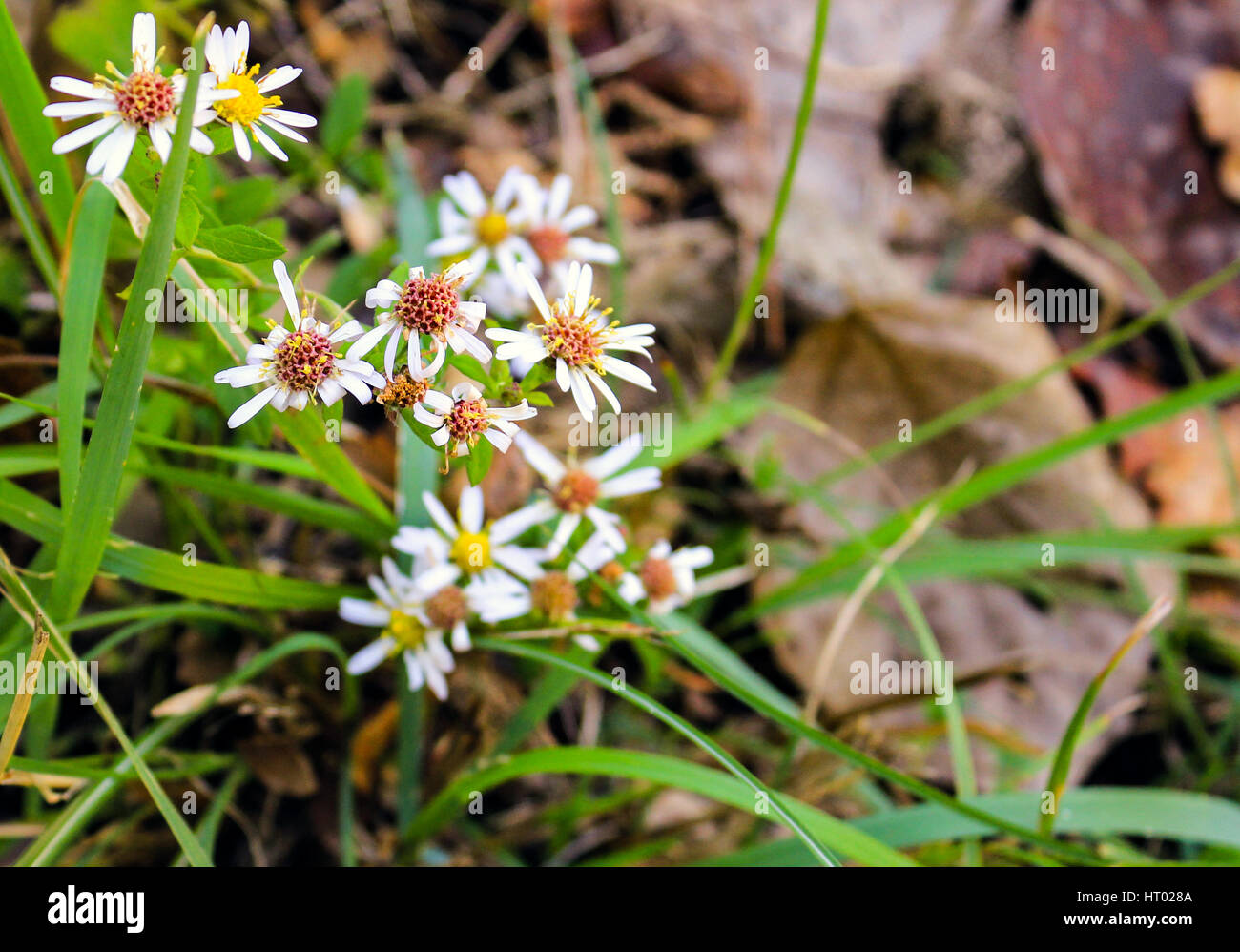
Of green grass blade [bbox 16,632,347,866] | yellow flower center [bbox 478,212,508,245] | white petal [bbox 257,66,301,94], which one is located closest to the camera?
white petal [bbox 257,66,301,94]

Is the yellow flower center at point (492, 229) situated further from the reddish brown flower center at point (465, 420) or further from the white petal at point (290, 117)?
the reddish brown flower center at point (465, 420)

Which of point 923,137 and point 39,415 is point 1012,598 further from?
point 39,415

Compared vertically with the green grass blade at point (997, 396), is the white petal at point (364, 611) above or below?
below

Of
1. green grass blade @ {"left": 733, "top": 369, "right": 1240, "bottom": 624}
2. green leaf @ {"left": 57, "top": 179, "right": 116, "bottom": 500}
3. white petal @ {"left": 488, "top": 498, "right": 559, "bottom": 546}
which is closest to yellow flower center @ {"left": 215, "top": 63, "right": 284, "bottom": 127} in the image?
green leaf @ {"left": 57, "top": 179, "right": 116, "bottom": 500}

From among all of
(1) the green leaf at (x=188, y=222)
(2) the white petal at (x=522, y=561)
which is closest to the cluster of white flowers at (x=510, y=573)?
(2) the white petal at (x=522, y=561)

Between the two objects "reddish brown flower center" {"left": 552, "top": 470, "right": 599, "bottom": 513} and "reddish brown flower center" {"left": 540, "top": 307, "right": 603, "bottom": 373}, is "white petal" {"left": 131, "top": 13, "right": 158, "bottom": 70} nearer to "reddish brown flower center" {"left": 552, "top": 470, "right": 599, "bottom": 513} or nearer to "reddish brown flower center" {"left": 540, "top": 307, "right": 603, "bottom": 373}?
"reddish brown flower center" {"left": 540, "top": 307, "right": 603, "bottom": 373}
